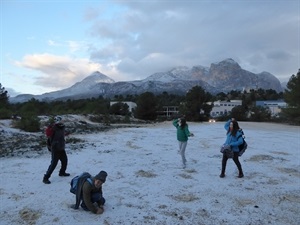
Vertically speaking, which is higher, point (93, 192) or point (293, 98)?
point (293, 98)

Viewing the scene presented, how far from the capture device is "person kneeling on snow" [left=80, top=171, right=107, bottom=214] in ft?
19.1

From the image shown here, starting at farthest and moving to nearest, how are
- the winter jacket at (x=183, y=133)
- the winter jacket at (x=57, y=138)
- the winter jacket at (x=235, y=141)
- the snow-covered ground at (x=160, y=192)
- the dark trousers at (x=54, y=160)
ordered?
the winter jacket at (x=183, y=133), the winter jacket at (x=235, y=141), the winter jacket at (x=57, y=138), the dark trousers at (x=54, y=160), the snow-covered ground at (x=160, y=192)

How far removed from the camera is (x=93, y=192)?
237 inches

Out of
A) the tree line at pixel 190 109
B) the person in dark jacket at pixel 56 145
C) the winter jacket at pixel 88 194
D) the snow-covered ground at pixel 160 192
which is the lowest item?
the snow-covered ground at pixel 160 192

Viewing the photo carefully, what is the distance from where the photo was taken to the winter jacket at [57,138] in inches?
319

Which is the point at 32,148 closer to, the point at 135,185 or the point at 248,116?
the point at 135,185

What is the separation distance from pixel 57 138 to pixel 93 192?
2654 millimetres

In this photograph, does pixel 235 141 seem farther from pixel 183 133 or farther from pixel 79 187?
pixel 79 187

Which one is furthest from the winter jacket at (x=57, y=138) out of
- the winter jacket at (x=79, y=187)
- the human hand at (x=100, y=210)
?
the human hand at (x=100, y=210)

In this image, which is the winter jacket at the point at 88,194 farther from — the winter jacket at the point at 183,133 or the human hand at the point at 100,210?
the winter jacket at the point at 183,133

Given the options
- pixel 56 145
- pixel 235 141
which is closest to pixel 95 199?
pixel 56 145

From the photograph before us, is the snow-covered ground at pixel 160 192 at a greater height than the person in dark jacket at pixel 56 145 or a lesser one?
lesser

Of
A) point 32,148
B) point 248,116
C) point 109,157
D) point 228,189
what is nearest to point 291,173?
point 228,189

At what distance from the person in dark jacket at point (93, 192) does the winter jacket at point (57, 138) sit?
2.48 metres
